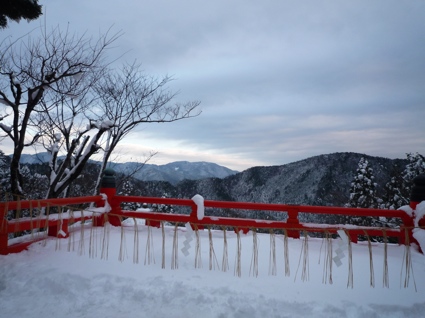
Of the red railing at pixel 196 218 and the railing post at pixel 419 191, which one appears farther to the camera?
the railing post at pixel 419 191

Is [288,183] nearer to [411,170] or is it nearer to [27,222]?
[411,170]

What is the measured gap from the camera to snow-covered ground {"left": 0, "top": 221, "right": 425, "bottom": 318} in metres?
3.45

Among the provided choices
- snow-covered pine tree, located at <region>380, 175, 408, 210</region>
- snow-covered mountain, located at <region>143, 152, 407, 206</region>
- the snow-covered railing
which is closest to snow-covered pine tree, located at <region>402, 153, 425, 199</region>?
snow-covered pine tree, located at <region>380, 175, 408, 210</region>

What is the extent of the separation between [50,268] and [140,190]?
82.4 ft

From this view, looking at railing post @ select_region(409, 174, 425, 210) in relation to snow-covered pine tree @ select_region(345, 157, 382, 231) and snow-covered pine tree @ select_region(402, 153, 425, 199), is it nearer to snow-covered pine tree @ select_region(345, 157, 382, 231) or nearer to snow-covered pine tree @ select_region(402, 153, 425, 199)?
snow-covered pine tree @ select_region(402, 153, 425, 199)

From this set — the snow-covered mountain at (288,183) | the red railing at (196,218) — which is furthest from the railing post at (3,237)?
the snow-covered mountain at (288,183)

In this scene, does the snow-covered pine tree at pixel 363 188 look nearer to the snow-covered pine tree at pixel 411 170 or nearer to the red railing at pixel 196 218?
the snow-covered pine tree at pixel 411 170

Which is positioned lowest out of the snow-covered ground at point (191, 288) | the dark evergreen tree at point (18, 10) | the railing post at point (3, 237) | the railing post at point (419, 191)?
the snow-covered ground at point (191, 288)

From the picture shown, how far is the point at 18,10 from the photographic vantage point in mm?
5703

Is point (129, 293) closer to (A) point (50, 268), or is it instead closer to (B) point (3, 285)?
(A) point (50, 268)

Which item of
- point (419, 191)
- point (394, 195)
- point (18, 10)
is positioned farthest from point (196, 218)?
point (394, 195)

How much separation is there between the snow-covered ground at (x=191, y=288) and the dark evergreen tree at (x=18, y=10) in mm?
4508

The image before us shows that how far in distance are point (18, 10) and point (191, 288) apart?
6080 millimetres

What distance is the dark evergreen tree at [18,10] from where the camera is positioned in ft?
18.2
